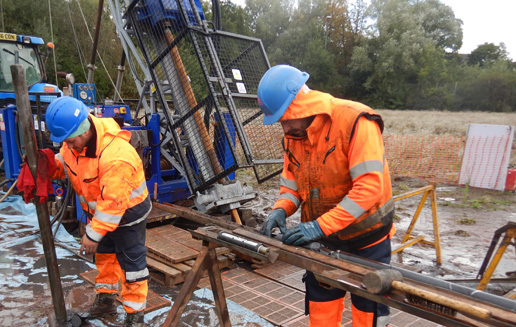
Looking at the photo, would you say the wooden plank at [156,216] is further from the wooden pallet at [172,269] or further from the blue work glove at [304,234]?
the blue work glove at [304,234]

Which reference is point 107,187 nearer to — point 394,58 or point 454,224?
point 454,224

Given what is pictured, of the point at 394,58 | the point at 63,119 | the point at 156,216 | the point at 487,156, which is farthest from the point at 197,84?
the point at 394,58

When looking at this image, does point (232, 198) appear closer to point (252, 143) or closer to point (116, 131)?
point (252, 143)

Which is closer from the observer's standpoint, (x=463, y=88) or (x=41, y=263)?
(x=41, y=263)

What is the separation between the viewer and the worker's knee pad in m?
2.58

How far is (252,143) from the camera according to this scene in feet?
17.8

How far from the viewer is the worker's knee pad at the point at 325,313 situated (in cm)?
258

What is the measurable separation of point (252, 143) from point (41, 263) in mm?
2990

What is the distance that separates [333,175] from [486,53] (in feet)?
165

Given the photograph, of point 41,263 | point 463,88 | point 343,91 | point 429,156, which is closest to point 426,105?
point 463,88

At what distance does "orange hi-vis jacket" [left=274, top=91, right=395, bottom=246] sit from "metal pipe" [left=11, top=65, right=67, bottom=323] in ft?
6.41

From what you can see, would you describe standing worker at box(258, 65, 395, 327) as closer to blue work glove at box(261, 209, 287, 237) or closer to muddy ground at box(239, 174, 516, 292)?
blue work glove at box(261, 209, 287, 237)

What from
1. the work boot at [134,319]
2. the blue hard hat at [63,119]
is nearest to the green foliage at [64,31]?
the blue hard hat at [63,119]

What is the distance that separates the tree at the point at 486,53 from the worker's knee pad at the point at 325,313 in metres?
47.7
